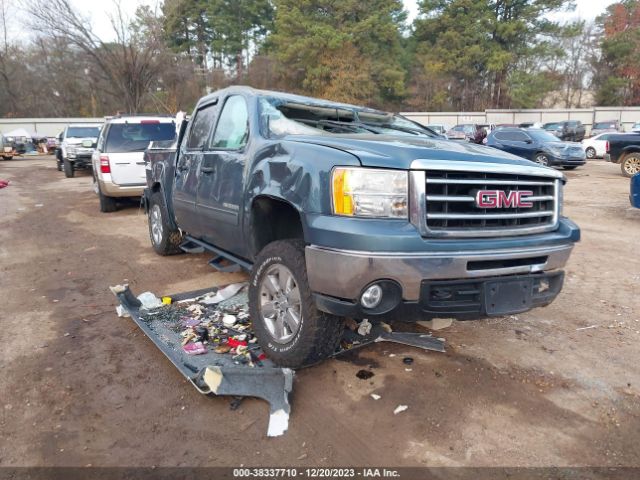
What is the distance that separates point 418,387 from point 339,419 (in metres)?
0.61

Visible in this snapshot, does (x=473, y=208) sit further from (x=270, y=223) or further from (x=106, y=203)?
(x=106, y=203)

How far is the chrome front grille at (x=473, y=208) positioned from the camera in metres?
2.71

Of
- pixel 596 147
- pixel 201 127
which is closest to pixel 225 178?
pixel 201 127

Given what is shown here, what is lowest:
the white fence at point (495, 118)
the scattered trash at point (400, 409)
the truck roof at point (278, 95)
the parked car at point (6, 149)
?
the scattered trash at point (400, 409)

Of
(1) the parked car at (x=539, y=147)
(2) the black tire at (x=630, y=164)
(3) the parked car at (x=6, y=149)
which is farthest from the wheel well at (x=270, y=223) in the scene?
(3) the parked car at (x=6, y=149)

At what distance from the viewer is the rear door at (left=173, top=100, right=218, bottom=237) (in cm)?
456

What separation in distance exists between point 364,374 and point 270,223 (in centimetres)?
125

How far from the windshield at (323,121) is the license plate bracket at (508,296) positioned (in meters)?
1.57

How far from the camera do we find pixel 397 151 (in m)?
2.76

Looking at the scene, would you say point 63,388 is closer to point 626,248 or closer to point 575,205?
point 626,248

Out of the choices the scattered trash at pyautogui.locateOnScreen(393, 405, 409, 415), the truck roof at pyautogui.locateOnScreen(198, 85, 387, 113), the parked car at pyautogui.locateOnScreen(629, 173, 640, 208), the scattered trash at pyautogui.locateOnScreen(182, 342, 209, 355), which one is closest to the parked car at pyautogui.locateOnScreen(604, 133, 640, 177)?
the parked car at pyautogui.locateOnScreen(629, 173, 640, 208)

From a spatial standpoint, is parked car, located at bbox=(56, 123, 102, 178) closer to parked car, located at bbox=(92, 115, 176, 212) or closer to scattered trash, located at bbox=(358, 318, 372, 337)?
parked car, located at bbox=(92, 115, 176, 212)

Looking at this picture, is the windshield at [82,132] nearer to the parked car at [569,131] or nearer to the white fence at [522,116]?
the parked car at [569,131]

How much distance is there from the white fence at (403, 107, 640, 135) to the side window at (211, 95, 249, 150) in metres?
41.6
